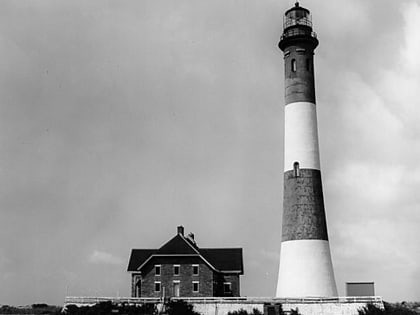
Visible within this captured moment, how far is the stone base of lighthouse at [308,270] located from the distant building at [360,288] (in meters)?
1.53

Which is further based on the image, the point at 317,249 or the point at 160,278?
the point at 160,278

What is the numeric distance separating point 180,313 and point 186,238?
10387mm

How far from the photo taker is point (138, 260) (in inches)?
1876

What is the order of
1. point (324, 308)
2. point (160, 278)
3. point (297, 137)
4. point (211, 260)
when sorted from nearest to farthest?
point (324, 308) < point (297, 137) < point (160, 278) < point (211, 260)

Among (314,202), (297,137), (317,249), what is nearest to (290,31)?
(297,137)

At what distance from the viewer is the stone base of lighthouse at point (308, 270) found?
37531 millimetres

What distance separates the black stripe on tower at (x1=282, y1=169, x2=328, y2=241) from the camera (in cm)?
3822

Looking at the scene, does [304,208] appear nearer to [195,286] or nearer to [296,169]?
[296,169]

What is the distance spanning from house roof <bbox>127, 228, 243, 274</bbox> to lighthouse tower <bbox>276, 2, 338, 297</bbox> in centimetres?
760

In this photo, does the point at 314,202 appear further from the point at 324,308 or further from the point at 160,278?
the point at 160,278

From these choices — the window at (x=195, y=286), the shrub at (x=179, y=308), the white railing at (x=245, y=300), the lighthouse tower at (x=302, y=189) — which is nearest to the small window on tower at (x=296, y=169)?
the lighthouse tower at (x=302, y=189)

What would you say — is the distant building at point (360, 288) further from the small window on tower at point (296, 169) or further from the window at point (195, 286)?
the window at point (195, 286)

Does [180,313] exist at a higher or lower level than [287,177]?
lower

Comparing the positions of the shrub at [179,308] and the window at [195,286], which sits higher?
the window at [195,286]
